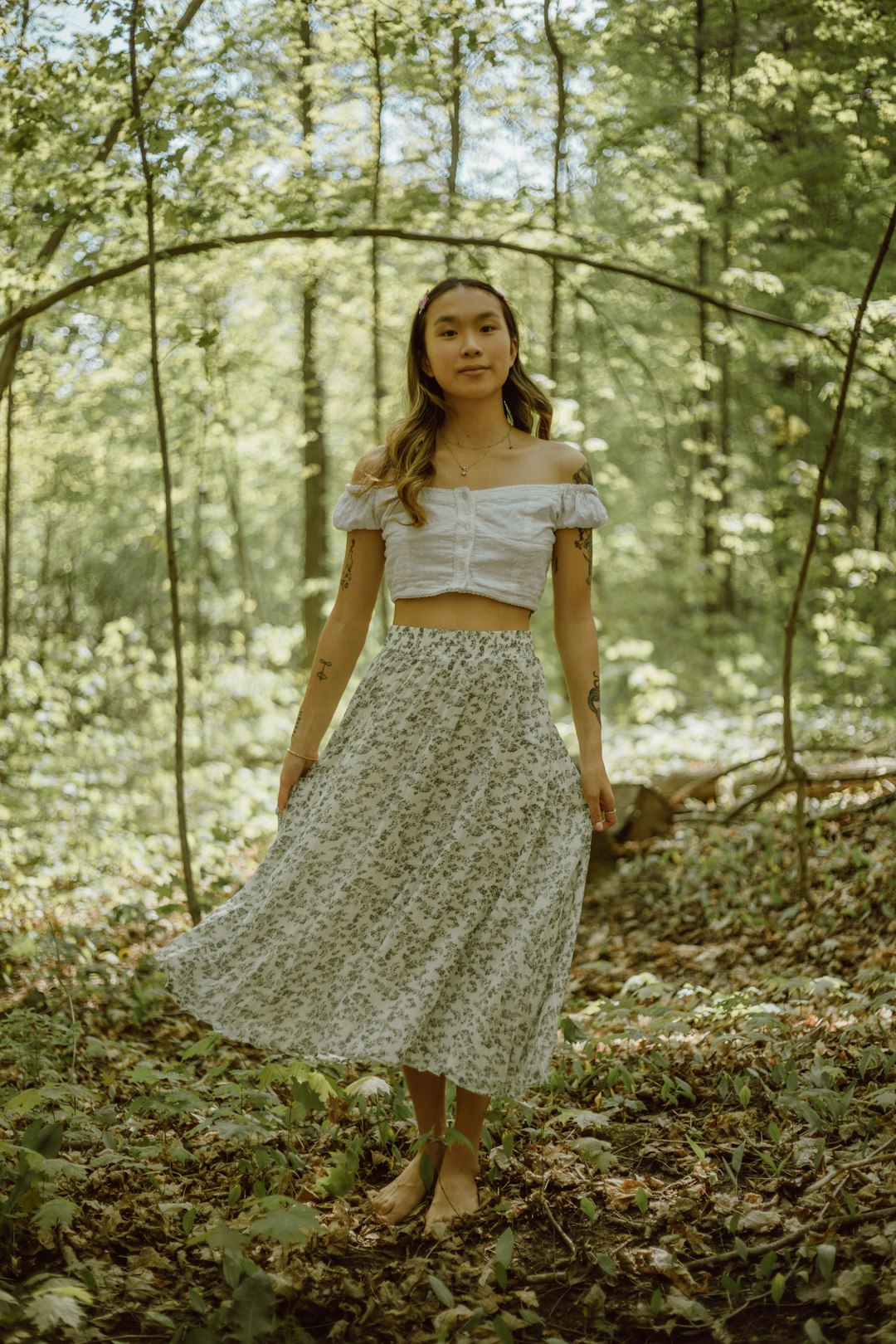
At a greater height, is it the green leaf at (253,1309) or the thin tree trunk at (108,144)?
the thin tree trunk at (108,144)

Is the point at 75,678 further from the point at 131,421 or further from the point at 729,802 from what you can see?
the point at 131,421

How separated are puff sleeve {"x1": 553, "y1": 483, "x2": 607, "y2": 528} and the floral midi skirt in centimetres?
32

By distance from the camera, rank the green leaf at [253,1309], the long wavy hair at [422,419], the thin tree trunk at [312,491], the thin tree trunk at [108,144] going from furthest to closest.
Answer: the thin tree trunk at [312,491]
the thin tree trunk at [108,144]
the long wavy hair at [422,419]
the green leaf at [253,1309]

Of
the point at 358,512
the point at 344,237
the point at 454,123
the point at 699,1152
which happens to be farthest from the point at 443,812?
the point at 454,123

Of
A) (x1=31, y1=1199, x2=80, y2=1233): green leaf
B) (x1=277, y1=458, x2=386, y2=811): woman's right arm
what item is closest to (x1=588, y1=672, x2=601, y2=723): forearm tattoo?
(x1=277, y1=458, x2=386, y2=811): woman's right arm

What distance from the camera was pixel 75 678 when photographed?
725 centimetres

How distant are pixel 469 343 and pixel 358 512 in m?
0.53

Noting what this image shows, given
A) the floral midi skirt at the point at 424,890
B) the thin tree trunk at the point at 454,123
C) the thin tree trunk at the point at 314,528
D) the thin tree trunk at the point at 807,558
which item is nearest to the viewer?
the floral midi skirt at the point at 424,890

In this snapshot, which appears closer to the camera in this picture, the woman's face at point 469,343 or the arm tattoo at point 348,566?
the woman's face at point 469,343

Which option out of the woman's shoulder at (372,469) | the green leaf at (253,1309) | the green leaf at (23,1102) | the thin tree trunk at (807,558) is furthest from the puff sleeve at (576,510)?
the thin tree trunk at (807,558)

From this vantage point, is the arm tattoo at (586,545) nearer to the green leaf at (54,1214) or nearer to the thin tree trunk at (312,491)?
the green leaf at (54,1214)

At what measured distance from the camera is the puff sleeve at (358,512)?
2.80m

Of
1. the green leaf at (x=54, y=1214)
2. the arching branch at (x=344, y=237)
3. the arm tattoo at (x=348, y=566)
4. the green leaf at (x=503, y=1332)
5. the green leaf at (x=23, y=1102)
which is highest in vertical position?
the arching branch at (x=344, y=237)

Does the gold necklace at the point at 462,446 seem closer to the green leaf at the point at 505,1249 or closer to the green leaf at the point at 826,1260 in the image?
the green leaf at the point at 505,1249
